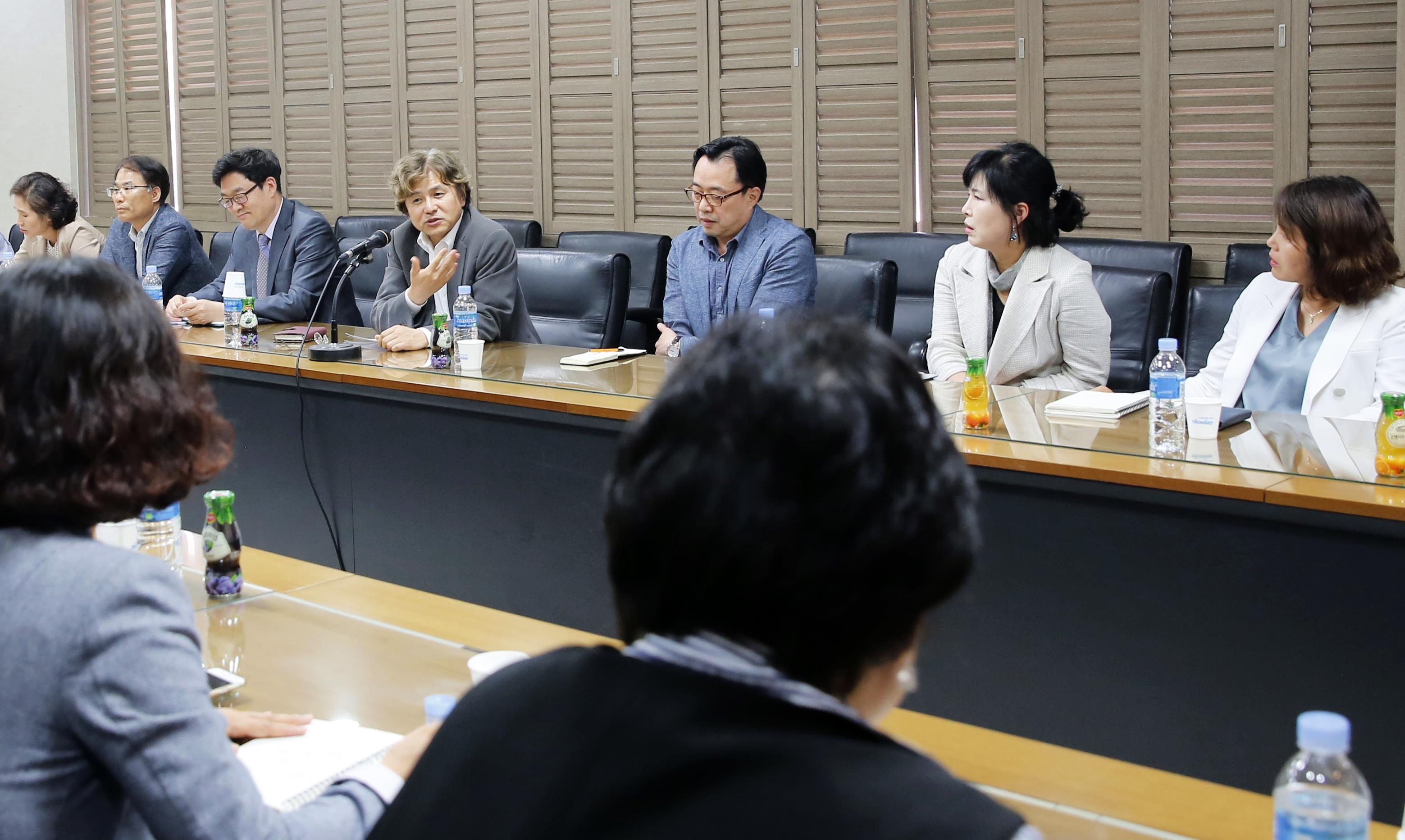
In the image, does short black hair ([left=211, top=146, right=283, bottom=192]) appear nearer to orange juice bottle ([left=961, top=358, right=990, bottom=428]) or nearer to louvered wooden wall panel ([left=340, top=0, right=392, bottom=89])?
louvered wooden wall panel ([left=340, top=0, right=392, bottom=89])

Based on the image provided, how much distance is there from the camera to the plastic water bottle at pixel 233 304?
382 cm

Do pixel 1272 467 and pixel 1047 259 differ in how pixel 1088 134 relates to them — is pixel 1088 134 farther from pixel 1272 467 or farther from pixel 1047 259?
pixel 1272 467

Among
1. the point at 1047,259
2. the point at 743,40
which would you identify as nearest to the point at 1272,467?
the point at 1047,259

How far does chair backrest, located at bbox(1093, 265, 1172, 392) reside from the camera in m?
3.60

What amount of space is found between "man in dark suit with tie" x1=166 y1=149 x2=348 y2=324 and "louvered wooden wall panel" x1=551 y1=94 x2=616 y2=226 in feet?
4.83

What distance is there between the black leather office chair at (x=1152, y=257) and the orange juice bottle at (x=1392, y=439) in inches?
90.1

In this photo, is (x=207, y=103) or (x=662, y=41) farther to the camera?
(x=207, y=103)

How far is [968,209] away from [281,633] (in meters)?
2.18

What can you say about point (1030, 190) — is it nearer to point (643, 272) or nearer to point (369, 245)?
point (369, 245)

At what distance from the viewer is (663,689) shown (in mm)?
646

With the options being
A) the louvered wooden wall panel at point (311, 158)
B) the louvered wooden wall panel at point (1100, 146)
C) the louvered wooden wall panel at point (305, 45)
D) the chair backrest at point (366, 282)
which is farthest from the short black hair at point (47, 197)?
the louvered wooden wall panel at point (1100, 146)

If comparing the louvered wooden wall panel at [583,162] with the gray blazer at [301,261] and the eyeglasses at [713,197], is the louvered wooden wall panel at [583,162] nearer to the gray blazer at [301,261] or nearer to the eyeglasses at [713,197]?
the gray blazer at [301,261]

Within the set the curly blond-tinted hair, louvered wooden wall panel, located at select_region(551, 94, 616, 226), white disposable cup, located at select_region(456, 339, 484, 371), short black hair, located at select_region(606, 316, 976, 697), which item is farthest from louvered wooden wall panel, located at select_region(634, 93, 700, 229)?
short black hair, located at select_region(606, 316, 976, 697)

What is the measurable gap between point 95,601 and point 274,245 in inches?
154
